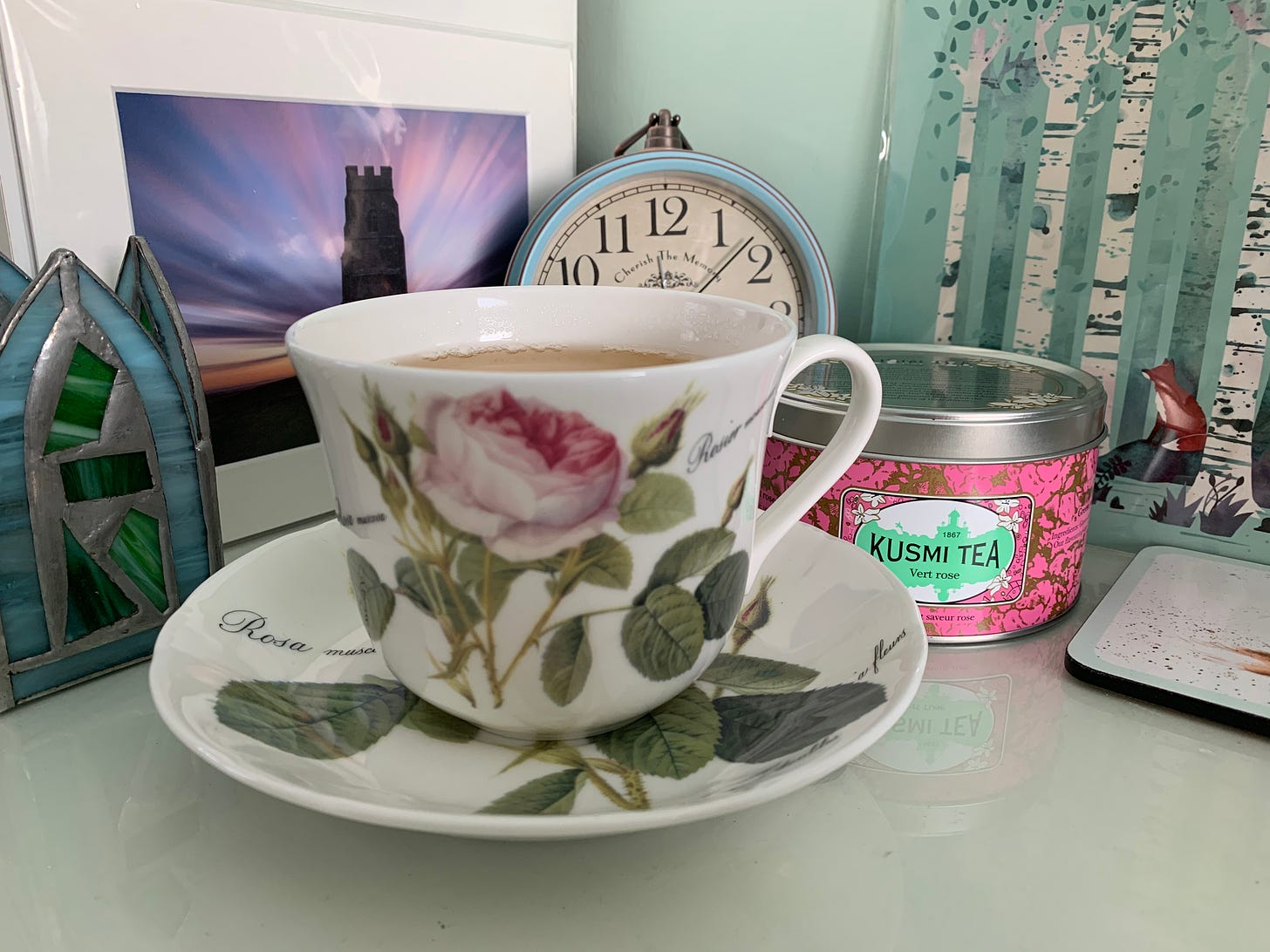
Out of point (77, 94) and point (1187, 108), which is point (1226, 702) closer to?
point (1187, 108)

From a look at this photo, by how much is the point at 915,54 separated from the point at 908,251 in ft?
0.43

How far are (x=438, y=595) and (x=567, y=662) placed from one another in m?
0.05

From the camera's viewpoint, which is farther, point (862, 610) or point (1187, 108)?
point (1187, 108)

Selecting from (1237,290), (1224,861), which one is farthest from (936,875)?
(1237,290)

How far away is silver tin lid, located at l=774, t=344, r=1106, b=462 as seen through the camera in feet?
1.66

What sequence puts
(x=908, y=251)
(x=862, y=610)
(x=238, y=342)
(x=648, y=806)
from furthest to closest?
(x=908, y=251), (x=238, y=342), (x=862, y=610), (x=648, y=806)

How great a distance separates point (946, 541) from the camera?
517mm

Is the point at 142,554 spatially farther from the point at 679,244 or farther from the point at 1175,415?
the point at 1175,415

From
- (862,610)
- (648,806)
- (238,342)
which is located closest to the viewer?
(648,806)

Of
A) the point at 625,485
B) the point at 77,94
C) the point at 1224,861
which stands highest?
the point at 77,94

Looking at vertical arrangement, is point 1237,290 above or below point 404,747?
above

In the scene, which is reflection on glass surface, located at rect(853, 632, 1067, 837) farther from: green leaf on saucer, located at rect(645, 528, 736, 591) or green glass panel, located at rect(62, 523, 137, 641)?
green glass panel, located at rect(62, 523, 137, 641)

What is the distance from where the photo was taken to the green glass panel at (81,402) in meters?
0.44

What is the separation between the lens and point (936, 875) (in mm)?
365
